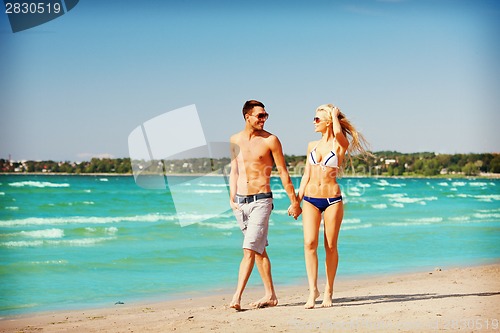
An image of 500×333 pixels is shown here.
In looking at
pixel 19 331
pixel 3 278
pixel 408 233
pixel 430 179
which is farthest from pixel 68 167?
pixel 19 331

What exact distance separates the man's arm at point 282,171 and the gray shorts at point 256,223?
23 centimetres

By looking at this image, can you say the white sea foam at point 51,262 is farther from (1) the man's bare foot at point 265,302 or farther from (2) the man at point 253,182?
(2) the man at point 253,182

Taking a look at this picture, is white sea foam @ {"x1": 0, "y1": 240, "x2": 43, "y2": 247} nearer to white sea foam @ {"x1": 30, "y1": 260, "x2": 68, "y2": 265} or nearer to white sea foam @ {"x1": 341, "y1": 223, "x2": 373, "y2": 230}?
white sea foam @ {"x1": 30, "y1": 260, "x2": 68, "y2": 265}

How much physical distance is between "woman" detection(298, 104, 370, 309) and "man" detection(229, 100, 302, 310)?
0.19 m

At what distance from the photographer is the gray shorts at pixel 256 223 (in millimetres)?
7500

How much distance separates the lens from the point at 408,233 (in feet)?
77.8

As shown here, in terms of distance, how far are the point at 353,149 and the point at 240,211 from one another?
1.36 meters

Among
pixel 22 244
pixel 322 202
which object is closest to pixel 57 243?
pixel 22 244

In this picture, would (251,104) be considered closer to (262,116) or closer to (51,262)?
(262,116)

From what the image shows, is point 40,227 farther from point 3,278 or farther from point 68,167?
point 68,167

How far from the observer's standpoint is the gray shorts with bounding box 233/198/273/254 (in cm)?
750

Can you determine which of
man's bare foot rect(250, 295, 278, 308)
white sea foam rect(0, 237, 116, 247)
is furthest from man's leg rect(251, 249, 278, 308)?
white sea foam rect(0, 237, 116, 247)

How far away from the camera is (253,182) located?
24.8 ft

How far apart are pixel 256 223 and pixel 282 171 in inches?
23.3
